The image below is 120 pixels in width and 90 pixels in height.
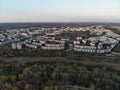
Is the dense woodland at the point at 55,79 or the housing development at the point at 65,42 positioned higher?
the dense woodland at the point at 55,79

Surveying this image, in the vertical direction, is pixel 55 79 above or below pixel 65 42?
above

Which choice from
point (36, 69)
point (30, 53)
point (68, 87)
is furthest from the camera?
point (30, 53)

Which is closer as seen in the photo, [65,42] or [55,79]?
[55,79]

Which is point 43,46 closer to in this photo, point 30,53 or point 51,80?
point 30,53

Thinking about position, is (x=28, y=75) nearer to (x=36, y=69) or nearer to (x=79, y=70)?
(x=36, y=69)

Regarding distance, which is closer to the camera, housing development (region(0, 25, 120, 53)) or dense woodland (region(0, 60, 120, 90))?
dense woodland (region(0, 60, 120, 90))

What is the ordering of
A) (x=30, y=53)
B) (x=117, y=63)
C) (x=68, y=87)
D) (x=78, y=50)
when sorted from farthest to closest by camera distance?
(x=78, y=50) < (x=30, y=53) < (x=117, y=63) < (x=68, y=87)

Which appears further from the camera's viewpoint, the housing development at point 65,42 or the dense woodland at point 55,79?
the housing development at point 65,42

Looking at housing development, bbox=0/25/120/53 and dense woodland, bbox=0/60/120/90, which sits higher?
dense woodland, bbox=0/60/120/90

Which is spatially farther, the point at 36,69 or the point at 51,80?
the point at 36,69

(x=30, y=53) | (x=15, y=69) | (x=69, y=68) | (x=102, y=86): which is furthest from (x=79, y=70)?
(x=30, y=53)
